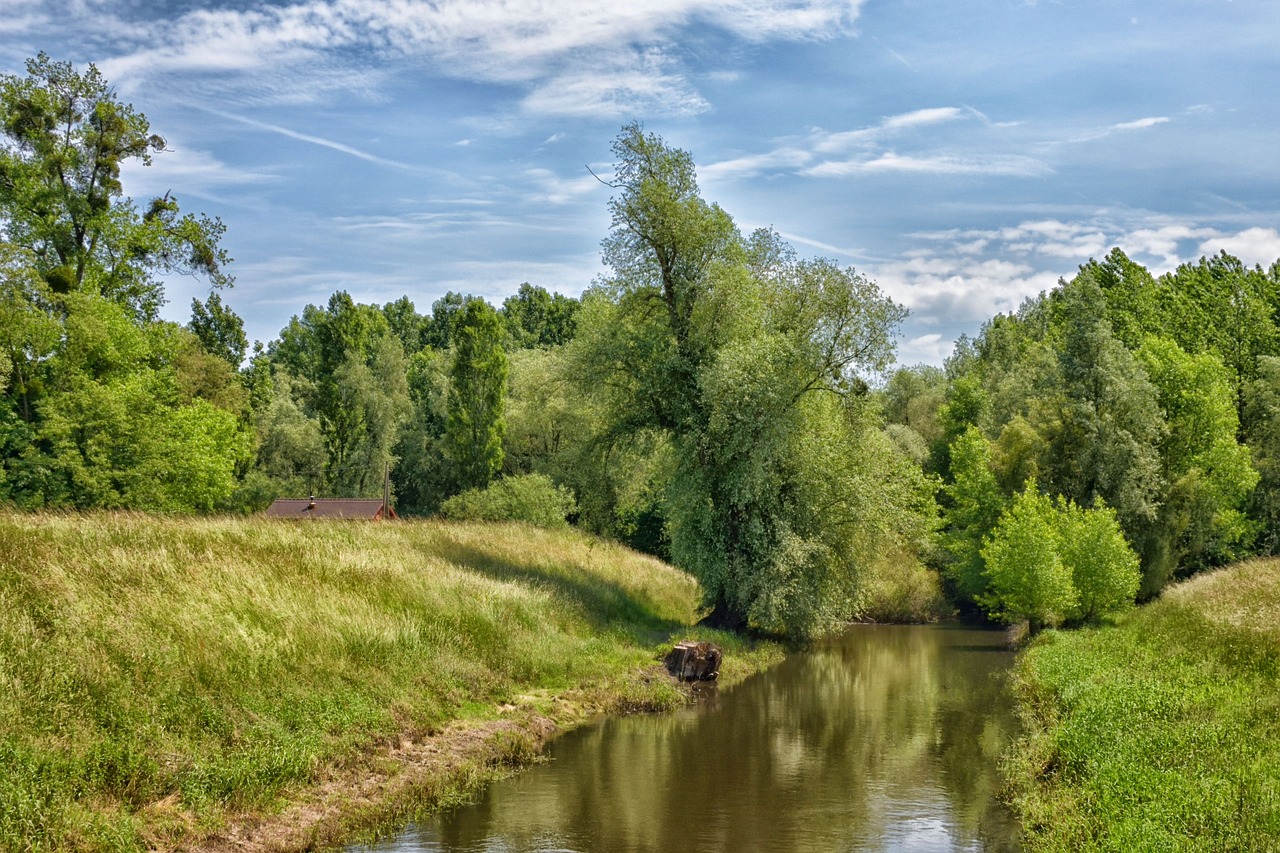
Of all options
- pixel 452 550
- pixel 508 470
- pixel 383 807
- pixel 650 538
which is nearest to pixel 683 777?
pixel 383 807

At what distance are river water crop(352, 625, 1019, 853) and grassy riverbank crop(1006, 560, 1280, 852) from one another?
3.23 ft

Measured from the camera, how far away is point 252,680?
15.0 metres

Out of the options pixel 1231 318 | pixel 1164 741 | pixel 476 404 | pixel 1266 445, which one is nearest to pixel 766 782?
pixel 1164 741

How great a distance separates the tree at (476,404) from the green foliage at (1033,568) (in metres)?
33.2

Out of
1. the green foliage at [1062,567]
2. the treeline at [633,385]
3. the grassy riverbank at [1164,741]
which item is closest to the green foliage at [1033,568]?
the green foliage at [1062,567]

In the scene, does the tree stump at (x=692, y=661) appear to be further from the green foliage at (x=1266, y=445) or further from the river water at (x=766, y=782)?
the green foliage at (x=1266, y=445)

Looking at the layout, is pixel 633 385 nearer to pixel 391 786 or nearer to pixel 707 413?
pixel 707 413

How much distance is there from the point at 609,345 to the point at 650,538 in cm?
2403

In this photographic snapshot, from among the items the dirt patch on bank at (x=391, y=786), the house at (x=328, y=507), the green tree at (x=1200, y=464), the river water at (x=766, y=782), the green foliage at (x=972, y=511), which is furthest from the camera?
the green foliage at (x=972, y=511)

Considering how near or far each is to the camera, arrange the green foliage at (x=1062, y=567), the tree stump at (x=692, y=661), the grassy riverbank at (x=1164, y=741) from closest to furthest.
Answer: the grassy riverbank at (x=1164, y=741) < the tree stump at (x=692, y=661) < the green foliage at (x=1062, y=567)

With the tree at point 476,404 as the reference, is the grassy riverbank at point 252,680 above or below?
below

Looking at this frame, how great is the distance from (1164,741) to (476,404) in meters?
52.1

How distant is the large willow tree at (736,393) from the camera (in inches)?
1267

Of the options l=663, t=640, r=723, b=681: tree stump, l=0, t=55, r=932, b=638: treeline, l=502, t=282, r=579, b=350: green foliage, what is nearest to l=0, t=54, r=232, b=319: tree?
l=0, t=55, r=932, b=638: treeline
